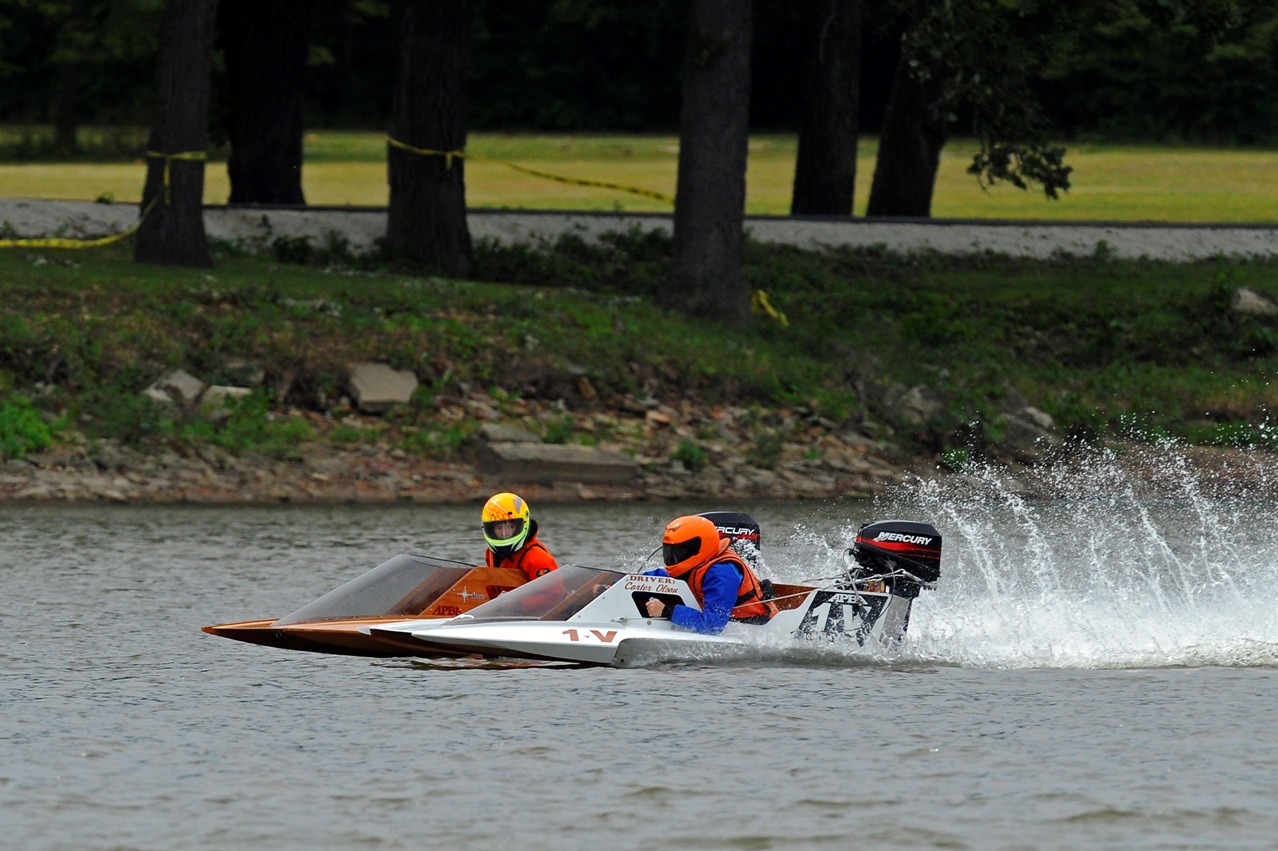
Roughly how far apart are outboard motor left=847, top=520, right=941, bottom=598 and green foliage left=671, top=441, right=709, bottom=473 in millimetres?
10011

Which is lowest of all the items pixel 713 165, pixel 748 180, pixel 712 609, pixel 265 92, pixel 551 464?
pixel 551 464

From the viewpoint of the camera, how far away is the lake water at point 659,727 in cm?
995

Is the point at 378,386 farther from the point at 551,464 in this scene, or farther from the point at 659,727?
the point at 659,727

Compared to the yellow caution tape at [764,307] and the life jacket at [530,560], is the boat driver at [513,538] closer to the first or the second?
the life jacket at [530,560]

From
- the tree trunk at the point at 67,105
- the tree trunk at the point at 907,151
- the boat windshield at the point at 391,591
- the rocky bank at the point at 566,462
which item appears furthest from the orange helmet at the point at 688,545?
the tree trunk at the point at 67,105

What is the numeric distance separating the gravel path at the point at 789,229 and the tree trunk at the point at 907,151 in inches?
46.1

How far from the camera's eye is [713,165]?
27.4 metres

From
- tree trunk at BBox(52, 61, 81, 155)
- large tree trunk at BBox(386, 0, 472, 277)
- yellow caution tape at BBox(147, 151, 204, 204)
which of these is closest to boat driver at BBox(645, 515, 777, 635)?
yellow caution tape at BBox(147, 151, 204, 204)

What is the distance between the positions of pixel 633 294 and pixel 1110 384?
22.2 feet

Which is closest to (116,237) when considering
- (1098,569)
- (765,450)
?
(765,450)

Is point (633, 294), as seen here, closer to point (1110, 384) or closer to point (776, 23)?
point (1110, 384)

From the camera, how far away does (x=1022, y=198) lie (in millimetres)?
46406

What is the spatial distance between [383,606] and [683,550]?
213 centimetres

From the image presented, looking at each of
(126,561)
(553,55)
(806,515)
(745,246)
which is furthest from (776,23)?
(126,561)
